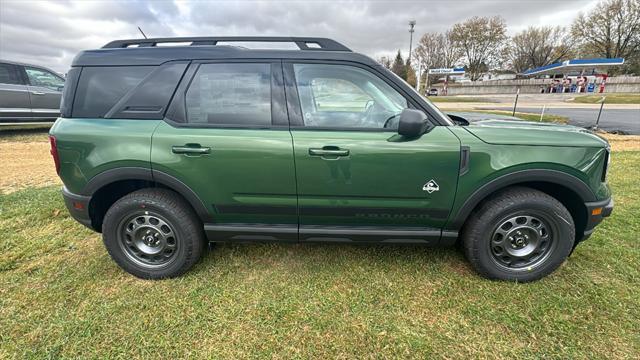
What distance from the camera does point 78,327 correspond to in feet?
6.98

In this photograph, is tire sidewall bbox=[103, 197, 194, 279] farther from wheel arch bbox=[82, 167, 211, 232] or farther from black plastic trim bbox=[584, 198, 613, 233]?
black plastic trim bbox=[584, 198, 613, 233]

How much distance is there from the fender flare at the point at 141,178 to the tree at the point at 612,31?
59017mm

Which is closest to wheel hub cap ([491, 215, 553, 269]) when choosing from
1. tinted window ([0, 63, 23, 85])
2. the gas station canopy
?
tinted window ([0, 63, 23, 85])

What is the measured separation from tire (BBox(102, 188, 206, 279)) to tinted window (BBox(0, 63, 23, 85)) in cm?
828

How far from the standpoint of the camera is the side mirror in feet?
6.98

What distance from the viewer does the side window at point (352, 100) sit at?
238 cm

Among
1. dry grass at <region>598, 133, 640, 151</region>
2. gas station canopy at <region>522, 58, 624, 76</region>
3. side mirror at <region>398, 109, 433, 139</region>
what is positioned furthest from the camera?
gas station canopy at <region>522, 58, 624, 76</region>

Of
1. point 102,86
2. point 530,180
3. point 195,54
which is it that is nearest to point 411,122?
point 530,180

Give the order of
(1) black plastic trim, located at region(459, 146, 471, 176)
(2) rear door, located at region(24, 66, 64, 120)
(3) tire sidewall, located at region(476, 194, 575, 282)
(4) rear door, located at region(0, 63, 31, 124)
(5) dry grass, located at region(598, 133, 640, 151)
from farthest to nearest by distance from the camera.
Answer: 1. (2) rear door, located at region(24, 66, 64, 120)
2. (4) rear door, located at region(0, 63, 31, 124)
3. (5) dry grass, located at region(598, 133, 640, 151)
4. (3) tire sidewall, located at region(476, 194, 575, 282)
5. (1) black plastic trim, located at region(459, 146, 471, 176)

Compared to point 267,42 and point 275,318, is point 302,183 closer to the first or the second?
point 275,318

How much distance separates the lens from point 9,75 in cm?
776

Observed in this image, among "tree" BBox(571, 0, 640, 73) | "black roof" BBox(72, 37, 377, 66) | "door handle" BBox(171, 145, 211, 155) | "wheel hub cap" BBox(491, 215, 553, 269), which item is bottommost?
"wheel hub cap" BBox(491, 215, 553, 269)

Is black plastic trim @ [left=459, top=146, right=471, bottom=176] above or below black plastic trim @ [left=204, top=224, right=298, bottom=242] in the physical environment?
above

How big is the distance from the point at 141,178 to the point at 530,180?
288cm
